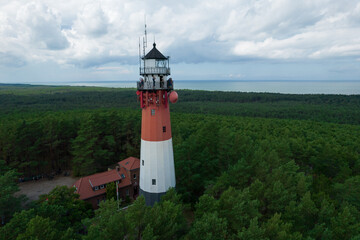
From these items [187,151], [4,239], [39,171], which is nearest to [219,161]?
[187,151]

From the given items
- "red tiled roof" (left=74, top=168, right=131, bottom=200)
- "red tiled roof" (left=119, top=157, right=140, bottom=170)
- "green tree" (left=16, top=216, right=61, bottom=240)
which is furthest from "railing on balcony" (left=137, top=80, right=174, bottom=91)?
"red tiled roof" (left=74, top=168, right=131, bottom=200)

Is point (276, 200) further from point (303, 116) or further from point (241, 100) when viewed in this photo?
point (241, 100)

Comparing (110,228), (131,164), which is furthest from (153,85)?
(131,164)

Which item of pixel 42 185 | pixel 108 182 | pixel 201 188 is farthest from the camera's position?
pixel 42 185

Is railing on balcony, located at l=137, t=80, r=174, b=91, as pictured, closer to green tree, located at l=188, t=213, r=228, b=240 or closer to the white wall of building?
the white wall of building

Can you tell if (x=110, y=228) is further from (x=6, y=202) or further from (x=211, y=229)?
(x=6, y=202)

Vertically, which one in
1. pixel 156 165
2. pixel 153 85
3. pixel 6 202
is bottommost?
pixel 6 202
